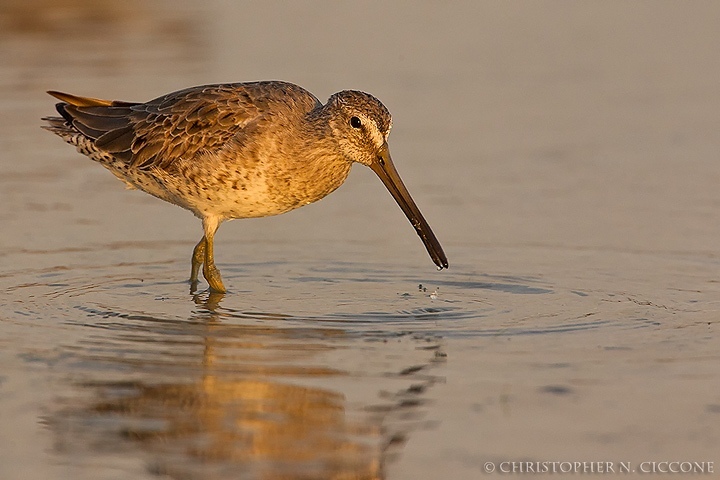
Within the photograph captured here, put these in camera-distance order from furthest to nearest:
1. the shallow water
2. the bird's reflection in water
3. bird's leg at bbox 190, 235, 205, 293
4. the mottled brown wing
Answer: bird's leg at bbox 190, 235, 205, 293, the mottled brown wing, the shallow water, the bird's reflection in water

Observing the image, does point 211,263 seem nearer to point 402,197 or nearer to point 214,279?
point 214,279

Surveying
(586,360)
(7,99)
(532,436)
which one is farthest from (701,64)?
(532,436)

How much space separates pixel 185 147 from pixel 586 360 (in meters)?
3.29

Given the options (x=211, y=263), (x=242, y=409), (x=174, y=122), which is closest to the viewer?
(x=242, y=409)

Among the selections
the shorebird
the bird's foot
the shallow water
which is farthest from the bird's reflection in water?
the shorebird

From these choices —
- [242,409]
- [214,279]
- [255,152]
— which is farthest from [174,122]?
[242,409]

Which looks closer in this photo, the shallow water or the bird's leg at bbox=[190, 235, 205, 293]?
the shallow water

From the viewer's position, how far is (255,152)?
8703 millimetres

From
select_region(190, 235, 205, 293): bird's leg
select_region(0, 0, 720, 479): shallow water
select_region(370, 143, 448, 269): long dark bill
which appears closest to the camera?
select_region(0, 0, 720, 479): shallow water

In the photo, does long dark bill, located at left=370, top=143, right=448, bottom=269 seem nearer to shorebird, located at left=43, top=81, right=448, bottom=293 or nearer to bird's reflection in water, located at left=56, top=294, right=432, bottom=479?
shorebird, located at left=43, top=81, right=448, bottom=293

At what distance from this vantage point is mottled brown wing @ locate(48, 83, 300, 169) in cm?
890

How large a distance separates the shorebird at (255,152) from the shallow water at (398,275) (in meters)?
0.51

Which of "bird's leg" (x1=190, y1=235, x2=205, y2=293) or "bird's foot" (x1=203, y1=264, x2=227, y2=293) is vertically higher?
"bird's leg" (x1=190, y1=235, x2=205, y2=293)

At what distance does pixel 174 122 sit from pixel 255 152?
0.82 metres
